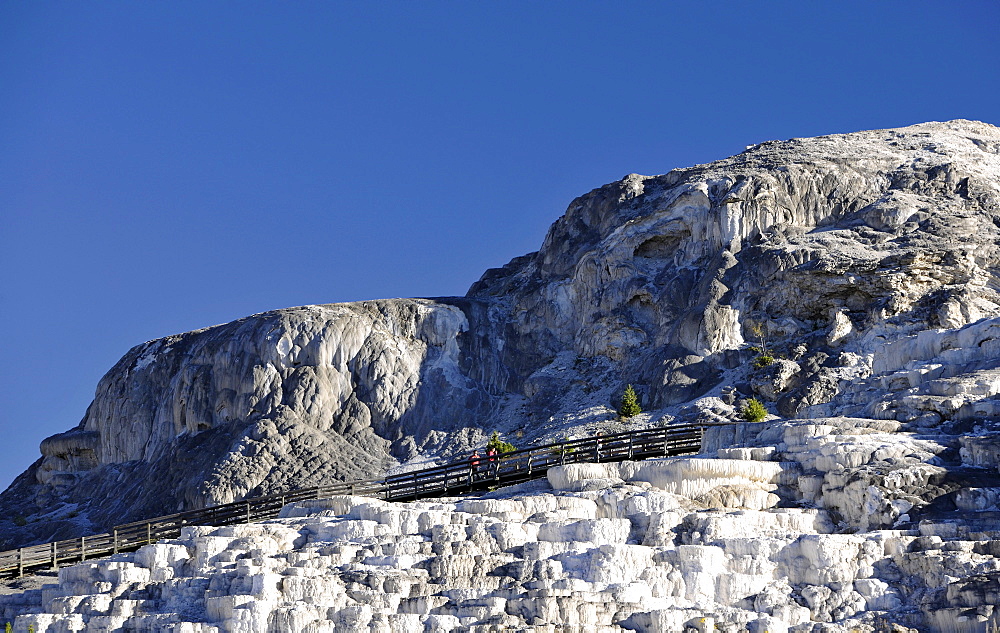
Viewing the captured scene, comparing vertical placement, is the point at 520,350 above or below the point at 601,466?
above

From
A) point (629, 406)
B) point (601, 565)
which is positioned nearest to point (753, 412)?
point (629, 406)

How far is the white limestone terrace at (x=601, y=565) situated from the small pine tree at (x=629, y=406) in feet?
105

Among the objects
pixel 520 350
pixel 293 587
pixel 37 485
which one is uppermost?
pixel 520 350

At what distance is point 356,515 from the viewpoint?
33.1 m

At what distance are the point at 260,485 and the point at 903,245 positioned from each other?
122ft

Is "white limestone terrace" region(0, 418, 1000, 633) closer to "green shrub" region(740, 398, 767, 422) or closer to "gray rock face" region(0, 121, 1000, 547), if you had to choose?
"green shrub" region(740, 398, 767, 422)

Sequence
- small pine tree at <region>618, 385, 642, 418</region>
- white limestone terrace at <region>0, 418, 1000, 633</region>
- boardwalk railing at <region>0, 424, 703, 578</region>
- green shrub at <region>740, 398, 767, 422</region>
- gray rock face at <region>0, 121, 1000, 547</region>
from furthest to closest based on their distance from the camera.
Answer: gray rock face at <region>0, 121, 1000, 547</region>
small pine tree at <region>618, 385, 642, 418</region>
green shrub at <region>740, 398, 767, 422</region>
boardwalk railing at <region>0, 424, 703, 578</region>
white limestone terrace at <region>0, 418, 1000, 633</region>

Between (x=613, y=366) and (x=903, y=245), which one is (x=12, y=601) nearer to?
(x=613, y=366)

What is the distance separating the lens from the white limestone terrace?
2816 centimetres

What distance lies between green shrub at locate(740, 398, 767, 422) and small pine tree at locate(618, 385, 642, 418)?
19.5 ft

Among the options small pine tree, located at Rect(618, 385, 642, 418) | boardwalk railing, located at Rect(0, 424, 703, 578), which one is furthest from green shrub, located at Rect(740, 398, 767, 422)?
boardwalk railing, located at Rect(0, 424, 703, 578)

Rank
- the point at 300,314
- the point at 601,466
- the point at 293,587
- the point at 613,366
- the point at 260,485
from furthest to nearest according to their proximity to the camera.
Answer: the point at 300,314 < the point at 613,366 < the point at 260,485 < the point at 601,466 < the point at 293,587

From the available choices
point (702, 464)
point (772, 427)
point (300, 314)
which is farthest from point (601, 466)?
point (300, 314)

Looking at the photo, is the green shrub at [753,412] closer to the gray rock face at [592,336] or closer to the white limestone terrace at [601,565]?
the gray rock face at [592,336]
